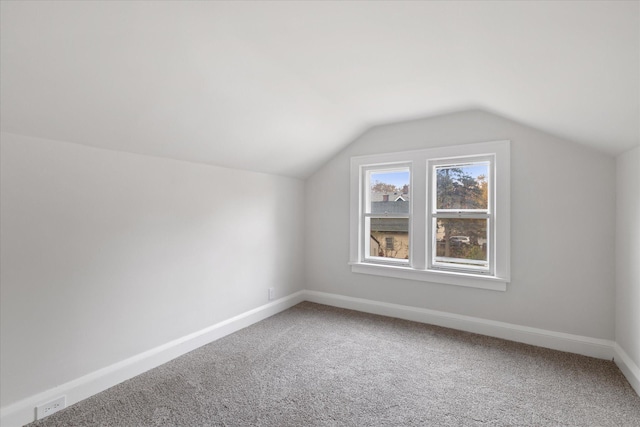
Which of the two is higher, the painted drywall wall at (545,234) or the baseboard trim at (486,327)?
the painted drywall wall at (545,234)

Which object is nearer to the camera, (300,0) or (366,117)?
(300,0)

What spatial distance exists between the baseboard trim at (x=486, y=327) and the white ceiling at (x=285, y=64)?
1650 millimetres

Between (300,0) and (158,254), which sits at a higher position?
(300,0)

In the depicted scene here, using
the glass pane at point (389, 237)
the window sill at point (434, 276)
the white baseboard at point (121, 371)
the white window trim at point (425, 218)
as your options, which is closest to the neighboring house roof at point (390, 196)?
the white window trim at point (425, 218)

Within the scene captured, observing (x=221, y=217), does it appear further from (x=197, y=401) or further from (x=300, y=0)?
(x=300, y=0)

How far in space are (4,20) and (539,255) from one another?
3.88 meters

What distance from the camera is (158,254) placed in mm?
2455

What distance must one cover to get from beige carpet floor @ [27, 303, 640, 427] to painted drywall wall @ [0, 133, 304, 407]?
0.32m

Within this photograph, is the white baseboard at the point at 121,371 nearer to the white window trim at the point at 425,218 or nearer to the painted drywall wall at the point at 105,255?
the painted drywall wall at the point at 105,255

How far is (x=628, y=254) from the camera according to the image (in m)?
2.26

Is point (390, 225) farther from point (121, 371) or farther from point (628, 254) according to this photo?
point (121, 371)

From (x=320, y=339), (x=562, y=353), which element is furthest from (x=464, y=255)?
(x=320, y=339)

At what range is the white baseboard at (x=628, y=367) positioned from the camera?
206 centimetres

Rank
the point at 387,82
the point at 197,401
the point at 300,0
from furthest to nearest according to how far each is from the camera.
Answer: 1. the point at 387,82
2. the point at 197,401
3. the point at 300,0
